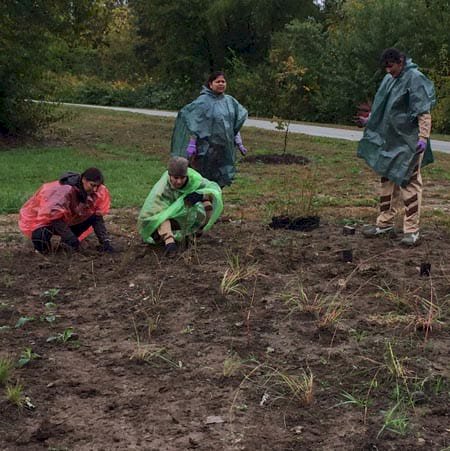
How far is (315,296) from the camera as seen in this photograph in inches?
191

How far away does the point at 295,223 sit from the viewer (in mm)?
7254

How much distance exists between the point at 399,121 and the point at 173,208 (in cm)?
210

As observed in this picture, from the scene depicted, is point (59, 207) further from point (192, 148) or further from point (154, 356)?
point (154, 356)

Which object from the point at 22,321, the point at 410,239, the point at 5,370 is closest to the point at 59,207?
the point at 22,321

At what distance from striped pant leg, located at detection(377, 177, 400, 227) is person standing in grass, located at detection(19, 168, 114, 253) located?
2402 millimetres

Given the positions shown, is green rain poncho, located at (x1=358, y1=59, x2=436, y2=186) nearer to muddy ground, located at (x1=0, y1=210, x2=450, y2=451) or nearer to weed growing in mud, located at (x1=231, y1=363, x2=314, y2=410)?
muddy ground, located at (x1=0, y1=210, x2=450, y2=451)

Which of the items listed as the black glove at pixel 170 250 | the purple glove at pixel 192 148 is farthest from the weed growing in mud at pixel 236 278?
the purple glove at pixel 192 148

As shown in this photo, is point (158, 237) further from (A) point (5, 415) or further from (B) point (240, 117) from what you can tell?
(A) point (5, 415)

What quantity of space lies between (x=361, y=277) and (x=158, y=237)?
5.86 ft

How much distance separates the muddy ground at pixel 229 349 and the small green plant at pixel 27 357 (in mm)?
40

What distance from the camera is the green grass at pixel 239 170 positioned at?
29.6 feet

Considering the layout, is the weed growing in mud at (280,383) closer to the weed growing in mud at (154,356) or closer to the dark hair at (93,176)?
the weed growing in mud at (154,356)

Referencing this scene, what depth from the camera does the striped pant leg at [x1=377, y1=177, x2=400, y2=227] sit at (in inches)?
273


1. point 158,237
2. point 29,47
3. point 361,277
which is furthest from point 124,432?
point 29,47
